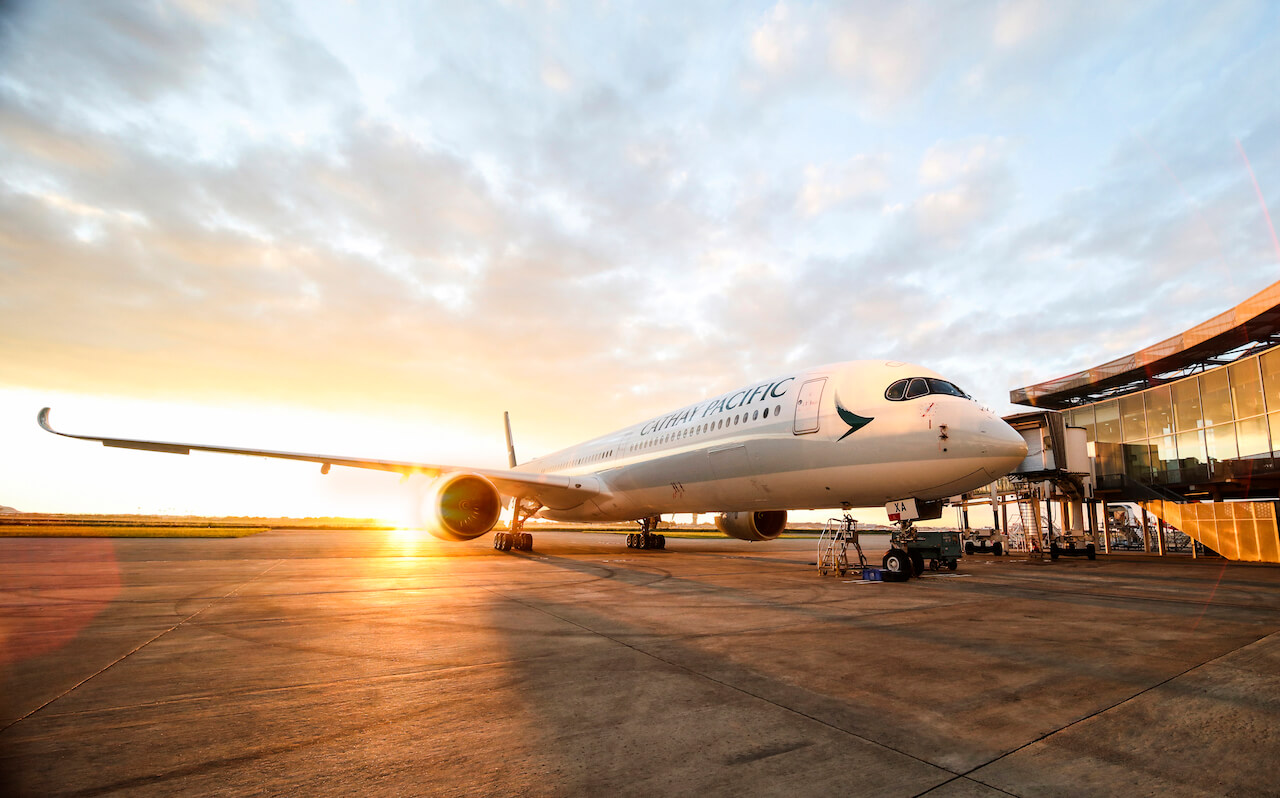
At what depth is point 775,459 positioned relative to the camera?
12.2 m

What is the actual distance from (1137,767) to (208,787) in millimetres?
4122

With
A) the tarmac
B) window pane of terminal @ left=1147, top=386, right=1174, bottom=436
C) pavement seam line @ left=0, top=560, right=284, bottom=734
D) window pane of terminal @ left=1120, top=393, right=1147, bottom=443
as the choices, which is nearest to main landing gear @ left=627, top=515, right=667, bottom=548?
the tarmac

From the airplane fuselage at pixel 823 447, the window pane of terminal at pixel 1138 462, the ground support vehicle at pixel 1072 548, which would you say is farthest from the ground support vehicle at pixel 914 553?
the window pane of terminal at pixel 1138 462

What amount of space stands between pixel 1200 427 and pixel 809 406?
81.5ft

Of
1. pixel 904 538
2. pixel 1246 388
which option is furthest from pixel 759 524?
pixel 1246 388

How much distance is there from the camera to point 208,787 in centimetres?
246

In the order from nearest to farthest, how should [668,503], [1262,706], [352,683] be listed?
1. [1262,706]
2. [352,683]
3. [668,503]

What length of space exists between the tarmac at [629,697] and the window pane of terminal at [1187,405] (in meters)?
24.3

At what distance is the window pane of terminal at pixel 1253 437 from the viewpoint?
2175cm

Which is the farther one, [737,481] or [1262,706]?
[737,481]

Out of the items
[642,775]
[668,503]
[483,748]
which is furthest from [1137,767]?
[668,503]

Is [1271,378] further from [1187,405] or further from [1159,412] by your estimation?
[1159,412]

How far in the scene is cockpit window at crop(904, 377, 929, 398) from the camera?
1041 cm

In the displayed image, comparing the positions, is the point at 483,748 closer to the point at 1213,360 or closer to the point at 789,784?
the point at 789,784
